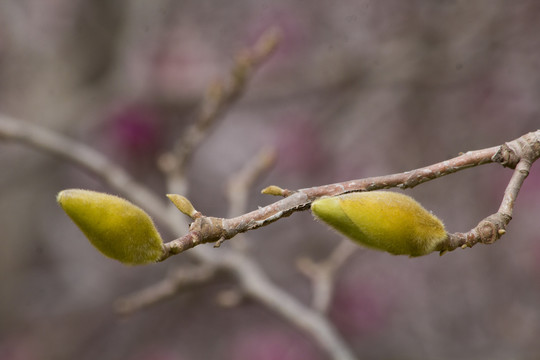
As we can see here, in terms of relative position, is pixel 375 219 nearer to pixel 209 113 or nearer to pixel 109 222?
pixel 109 222

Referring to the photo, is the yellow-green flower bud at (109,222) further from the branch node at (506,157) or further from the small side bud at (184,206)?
the branch node at (506,157)

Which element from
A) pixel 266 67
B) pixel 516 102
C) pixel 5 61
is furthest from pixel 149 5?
pixel 516 102

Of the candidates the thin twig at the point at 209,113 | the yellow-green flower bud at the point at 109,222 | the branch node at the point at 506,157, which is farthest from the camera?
the thin twig at the point at 209,113

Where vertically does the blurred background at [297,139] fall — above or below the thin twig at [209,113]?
above

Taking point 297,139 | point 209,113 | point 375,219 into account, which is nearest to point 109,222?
point 375,219

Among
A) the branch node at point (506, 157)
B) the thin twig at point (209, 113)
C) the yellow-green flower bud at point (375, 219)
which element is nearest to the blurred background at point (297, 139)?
the thin twig at point (209, 113)

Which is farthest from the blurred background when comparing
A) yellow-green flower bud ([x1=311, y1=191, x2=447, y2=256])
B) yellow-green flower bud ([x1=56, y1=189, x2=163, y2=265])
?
yellow-green flower bud ([x1=56, y1=189, x2=163, y2=265])

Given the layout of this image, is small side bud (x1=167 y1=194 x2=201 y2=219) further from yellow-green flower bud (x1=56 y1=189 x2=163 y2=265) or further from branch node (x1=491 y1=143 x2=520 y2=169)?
branch node (x1=491 y1=143 x2=520 y2=169)
